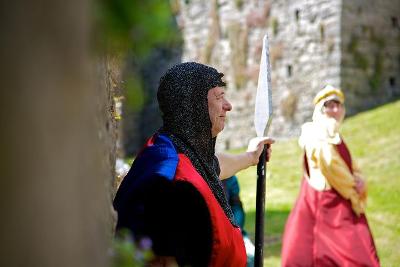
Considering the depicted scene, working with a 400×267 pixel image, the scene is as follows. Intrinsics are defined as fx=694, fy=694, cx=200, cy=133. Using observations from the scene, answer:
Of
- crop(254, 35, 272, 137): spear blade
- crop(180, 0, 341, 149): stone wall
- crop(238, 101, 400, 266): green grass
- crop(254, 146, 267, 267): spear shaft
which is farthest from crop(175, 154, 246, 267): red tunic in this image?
crop(180, 0, 341, 149): stone wall

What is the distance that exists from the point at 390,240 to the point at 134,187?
21.5 feet

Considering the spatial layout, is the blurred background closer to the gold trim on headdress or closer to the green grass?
the green grass

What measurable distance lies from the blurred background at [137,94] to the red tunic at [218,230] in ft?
0.97

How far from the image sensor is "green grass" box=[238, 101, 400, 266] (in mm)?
8827

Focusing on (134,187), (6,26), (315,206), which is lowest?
(315,206)

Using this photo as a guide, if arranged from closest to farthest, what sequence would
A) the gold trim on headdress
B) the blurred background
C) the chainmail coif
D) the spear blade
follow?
the blurred background, the chainmail coif, the spear blade, the gold trim on headdress

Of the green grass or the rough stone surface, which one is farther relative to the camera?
the rough stone surface

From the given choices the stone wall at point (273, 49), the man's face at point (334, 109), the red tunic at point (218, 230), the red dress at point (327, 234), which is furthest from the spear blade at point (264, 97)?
the stone wall at point (273, 49)

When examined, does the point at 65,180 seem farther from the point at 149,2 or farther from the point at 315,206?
the point at 315,206

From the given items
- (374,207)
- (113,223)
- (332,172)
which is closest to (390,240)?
(374,207)

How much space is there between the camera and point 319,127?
21.7 feet

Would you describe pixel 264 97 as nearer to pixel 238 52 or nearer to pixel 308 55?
pixel 308 55

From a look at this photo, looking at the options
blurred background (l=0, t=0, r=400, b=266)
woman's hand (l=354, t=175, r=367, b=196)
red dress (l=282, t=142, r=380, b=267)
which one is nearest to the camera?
blurred background (l=0, t=0, r=400, b=266)

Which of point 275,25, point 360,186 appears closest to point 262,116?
→ point 360,186
